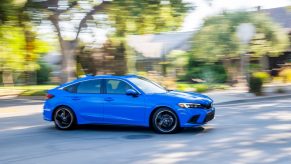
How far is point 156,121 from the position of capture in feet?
34.2

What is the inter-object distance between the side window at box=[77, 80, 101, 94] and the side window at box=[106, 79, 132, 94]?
10.3 inches

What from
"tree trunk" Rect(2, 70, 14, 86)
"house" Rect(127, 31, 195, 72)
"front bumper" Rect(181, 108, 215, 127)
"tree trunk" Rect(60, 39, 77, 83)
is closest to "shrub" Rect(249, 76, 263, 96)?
"tree trunk" Rect(60, 39, 77, 83)

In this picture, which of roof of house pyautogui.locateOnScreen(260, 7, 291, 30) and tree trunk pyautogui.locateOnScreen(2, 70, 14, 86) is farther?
tree trunk pyautogui.locateOnScreen(2, 70, 14, 86)

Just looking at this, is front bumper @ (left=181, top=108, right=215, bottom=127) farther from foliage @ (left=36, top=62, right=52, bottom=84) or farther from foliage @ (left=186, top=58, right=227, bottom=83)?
foliage @ (left=36, top=62, right=52, bottom=84)

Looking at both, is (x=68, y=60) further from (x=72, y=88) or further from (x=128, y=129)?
(x=128, y=129)

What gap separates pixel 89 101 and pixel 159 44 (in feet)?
118

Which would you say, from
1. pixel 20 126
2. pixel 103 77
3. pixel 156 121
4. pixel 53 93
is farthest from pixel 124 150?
pixel 20 126

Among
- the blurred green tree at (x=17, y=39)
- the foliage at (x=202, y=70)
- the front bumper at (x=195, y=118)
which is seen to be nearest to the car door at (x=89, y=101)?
the front bumper at (x=195, y=118)

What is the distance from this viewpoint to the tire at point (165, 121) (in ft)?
33.8

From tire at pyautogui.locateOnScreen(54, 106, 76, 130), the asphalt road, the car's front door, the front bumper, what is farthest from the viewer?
tire at pyautogui.locateOnScreen(54, 106, 76, 130)

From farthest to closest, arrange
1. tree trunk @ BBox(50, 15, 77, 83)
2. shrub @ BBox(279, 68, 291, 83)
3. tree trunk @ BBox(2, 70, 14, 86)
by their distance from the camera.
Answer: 1. tree trunk @ BBox(2, 70, 14, 86)
2. shrub @ BBox(279, 68, 291, 83)
3. tree trunk @ BBox(50, 15, 77, 83)

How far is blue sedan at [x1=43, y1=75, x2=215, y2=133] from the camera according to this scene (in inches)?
404

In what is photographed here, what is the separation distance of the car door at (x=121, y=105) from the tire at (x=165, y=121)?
342 millimetres

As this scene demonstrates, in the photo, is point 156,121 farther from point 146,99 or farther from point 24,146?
point 24,146
